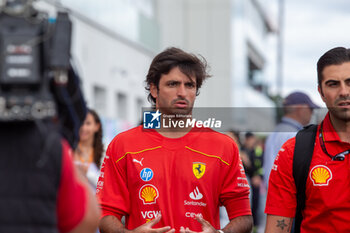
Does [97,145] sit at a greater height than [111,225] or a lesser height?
greater

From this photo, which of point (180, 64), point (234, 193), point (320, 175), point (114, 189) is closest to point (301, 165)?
point (320, 175)

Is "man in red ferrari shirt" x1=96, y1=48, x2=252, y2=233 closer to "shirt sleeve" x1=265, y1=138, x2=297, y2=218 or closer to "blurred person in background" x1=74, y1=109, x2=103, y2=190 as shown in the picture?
"shirt sleeve" x1=265, y1=138, x2=297, y2=218

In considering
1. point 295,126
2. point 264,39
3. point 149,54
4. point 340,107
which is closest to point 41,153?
point 340,107

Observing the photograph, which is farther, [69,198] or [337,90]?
[337,90]

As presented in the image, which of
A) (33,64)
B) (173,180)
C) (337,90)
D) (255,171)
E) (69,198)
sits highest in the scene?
(33,64)

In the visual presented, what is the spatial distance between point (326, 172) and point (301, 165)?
0.16 metres

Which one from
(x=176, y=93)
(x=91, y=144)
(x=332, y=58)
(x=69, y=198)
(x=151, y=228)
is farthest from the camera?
(x=91, y=144)

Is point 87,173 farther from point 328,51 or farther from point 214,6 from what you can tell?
point 214,6

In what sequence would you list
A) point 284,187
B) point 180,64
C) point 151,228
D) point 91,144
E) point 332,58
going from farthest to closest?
point 91,144, point 180,64, point 332,58, point 284,187, point 151,228

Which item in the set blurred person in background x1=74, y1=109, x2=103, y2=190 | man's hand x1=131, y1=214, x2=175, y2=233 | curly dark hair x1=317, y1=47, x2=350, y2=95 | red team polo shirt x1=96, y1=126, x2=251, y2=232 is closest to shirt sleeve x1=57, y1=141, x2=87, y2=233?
man's hand x1=131, y1=214, x2=175, y2=233

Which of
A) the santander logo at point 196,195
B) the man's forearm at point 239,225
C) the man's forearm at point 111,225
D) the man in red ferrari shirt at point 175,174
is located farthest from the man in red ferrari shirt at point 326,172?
the man's forearm at point 111,225

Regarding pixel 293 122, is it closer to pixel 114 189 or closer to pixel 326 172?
pixel 326 172

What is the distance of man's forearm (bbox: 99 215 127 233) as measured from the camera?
486cm

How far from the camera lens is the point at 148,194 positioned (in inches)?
192
